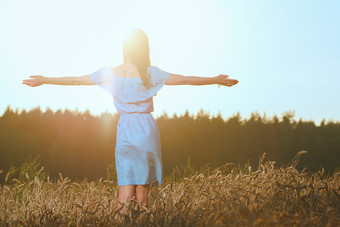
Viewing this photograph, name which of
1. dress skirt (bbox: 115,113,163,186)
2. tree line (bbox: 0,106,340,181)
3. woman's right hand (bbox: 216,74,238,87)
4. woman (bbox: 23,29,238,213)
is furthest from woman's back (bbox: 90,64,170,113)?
tree line (bbox: 0,106,340,181)

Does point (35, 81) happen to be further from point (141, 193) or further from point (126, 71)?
point (141, 193)

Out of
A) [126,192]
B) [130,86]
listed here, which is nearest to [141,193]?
[126,192]

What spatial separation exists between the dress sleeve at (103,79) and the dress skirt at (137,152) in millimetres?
487

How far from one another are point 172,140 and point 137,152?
689 centimetres

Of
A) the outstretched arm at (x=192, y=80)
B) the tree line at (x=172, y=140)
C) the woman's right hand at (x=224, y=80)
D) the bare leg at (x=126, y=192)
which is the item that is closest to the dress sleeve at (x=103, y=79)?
the outstretched arm at (x=192, y=80)

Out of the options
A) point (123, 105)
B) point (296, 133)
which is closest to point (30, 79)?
point (123, 105)

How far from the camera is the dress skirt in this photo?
13.8 feet

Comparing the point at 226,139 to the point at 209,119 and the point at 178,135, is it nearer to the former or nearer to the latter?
the point at 209,119

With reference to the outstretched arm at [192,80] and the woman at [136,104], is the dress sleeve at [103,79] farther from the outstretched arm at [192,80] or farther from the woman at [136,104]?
the outstretched arm at [192,80]

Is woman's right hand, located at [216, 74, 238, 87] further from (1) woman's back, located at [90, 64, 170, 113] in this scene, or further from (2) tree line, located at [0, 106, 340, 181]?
(2) tree line, located at [0, 106, 340, 181]

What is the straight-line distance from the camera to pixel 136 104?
440 cm

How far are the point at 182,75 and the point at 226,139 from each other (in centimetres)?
785

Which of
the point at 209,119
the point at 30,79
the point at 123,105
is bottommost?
the point at 209,119

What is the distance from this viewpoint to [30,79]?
4.87 meters
